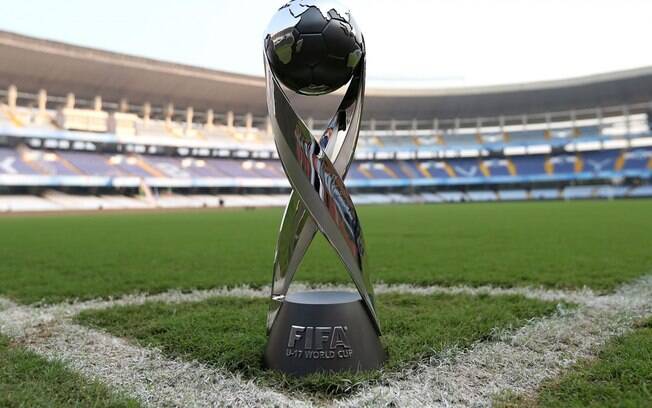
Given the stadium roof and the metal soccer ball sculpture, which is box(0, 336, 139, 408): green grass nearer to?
the metal soccer ball sculpture

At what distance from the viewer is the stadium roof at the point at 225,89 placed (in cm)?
4006

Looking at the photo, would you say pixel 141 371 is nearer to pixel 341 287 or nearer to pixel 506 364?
pixel 506 364

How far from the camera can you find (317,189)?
3254 mm

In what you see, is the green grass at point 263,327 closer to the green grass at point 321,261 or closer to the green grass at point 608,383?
the green grass at point 608,383

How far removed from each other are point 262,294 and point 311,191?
3.28 meters

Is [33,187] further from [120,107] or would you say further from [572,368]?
[572,368]

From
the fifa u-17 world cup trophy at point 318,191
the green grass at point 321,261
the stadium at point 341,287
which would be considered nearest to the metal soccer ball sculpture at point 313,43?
the fifa u-17 world cup trophy at point 318,191

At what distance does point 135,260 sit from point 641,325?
8.06 meters

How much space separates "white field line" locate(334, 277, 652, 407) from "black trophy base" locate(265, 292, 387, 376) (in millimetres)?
251

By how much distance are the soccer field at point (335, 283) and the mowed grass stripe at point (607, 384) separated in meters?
0.02

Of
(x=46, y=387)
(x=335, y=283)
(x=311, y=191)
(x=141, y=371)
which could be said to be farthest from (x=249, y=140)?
(x=46, y=387)

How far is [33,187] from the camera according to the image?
42.5 meters

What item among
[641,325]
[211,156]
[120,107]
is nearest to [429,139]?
Result: [211,156]

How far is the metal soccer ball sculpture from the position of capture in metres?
3.05
